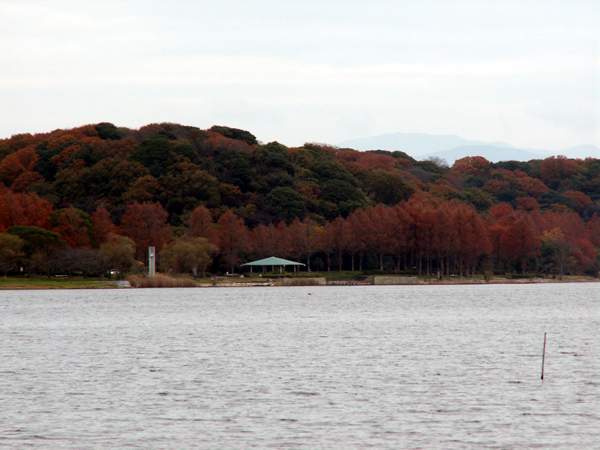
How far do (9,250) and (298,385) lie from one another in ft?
205

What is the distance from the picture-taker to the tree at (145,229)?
326 ft

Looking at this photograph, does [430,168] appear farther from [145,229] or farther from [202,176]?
[145,229]

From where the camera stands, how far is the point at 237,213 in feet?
399

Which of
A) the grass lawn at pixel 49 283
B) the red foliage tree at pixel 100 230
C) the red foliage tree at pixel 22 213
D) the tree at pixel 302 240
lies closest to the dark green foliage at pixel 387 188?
the tree at pixel 302 240

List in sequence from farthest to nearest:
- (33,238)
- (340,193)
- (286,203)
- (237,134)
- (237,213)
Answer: (237,134) → (340,193) → (286,203) → (237,213) → (33,238)

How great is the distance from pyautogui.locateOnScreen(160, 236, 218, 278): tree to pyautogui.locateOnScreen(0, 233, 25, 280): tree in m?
19.3

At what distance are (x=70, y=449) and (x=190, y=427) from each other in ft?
9.67

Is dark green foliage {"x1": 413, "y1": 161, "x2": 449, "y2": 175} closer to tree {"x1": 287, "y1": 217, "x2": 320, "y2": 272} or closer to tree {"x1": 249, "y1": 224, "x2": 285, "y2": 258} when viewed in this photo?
tree {"x1": 287, "y1": 217, "x2": 320, "y2": 272}

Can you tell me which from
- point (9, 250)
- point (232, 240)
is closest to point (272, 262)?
point (232, 240)

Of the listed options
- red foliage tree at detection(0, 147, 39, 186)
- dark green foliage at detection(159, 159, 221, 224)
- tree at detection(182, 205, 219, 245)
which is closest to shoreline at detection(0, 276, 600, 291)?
tree at detection(182, 205, 219, 245)

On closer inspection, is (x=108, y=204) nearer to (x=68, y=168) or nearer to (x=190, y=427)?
(x=68, y=168)

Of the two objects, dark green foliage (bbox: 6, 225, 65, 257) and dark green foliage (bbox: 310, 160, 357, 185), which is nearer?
dark green foliage (bbox: 6, 225, 65, 257)

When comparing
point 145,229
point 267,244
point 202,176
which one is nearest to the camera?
point 145,229

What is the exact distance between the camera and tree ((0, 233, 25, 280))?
75875 mm
